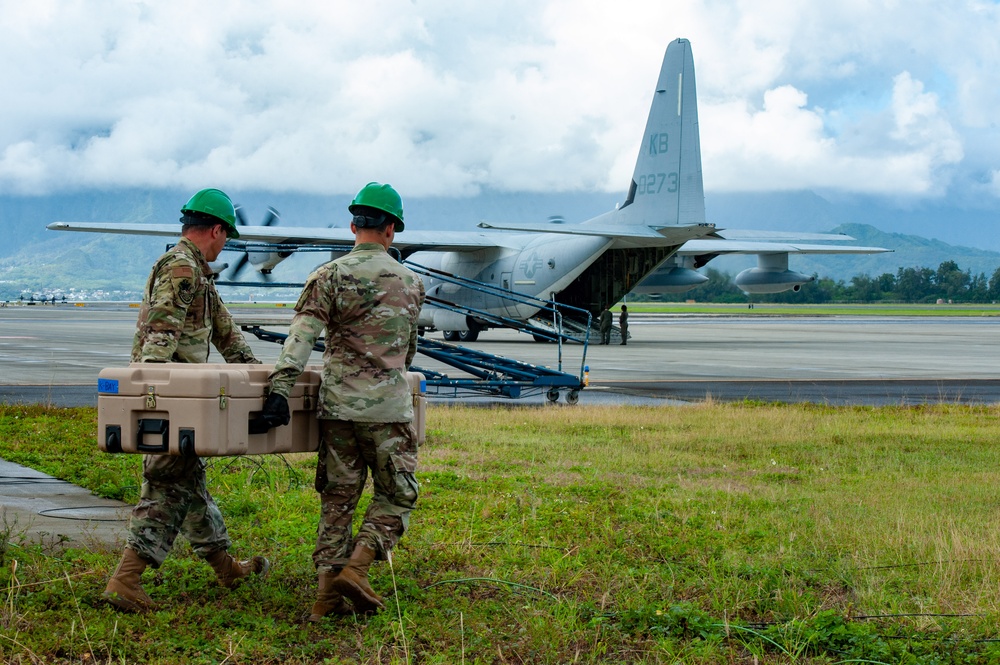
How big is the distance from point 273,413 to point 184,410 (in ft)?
1.47

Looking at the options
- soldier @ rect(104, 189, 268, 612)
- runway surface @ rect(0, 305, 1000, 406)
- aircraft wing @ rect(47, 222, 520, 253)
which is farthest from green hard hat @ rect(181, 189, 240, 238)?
aircraft wing @ rect(47, 222, 520, 253)

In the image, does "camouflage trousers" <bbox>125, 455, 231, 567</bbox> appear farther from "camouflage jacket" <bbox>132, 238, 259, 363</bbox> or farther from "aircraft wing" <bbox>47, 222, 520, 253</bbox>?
"aircraft wing" <bbox>47, 222, 520, 253</bbox>

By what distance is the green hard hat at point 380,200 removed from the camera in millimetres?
6016

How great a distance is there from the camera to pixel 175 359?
20.1ft

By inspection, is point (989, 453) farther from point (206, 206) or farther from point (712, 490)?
point (206, 206)

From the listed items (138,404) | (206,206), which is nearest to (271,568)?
(138,404)

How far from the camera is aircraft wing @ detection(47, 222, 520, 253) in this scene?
Answer: 119 feet

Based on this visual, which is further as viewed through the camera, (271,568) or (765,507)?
(765,507)

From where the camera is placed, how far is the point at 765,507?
28.8 ft

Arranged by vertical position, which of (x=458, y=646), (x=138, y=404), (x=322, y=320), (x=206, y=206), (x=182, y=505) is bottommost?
(x=458, y=646)

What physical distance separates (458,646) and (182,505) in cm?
178

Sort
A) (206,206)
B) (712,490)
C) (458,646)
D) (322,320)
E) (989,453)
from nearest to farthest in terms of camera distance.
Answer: (458,646) < (322,320) < (206,206) < (712,490) < (989,453)

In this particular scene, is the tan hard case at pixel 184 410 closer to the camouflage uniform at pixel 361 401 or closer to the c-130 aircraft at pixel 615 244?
the camouflage uniform at pixel 361 401

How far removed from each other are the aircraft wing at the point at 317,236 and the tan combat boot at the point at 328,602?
29183mm
